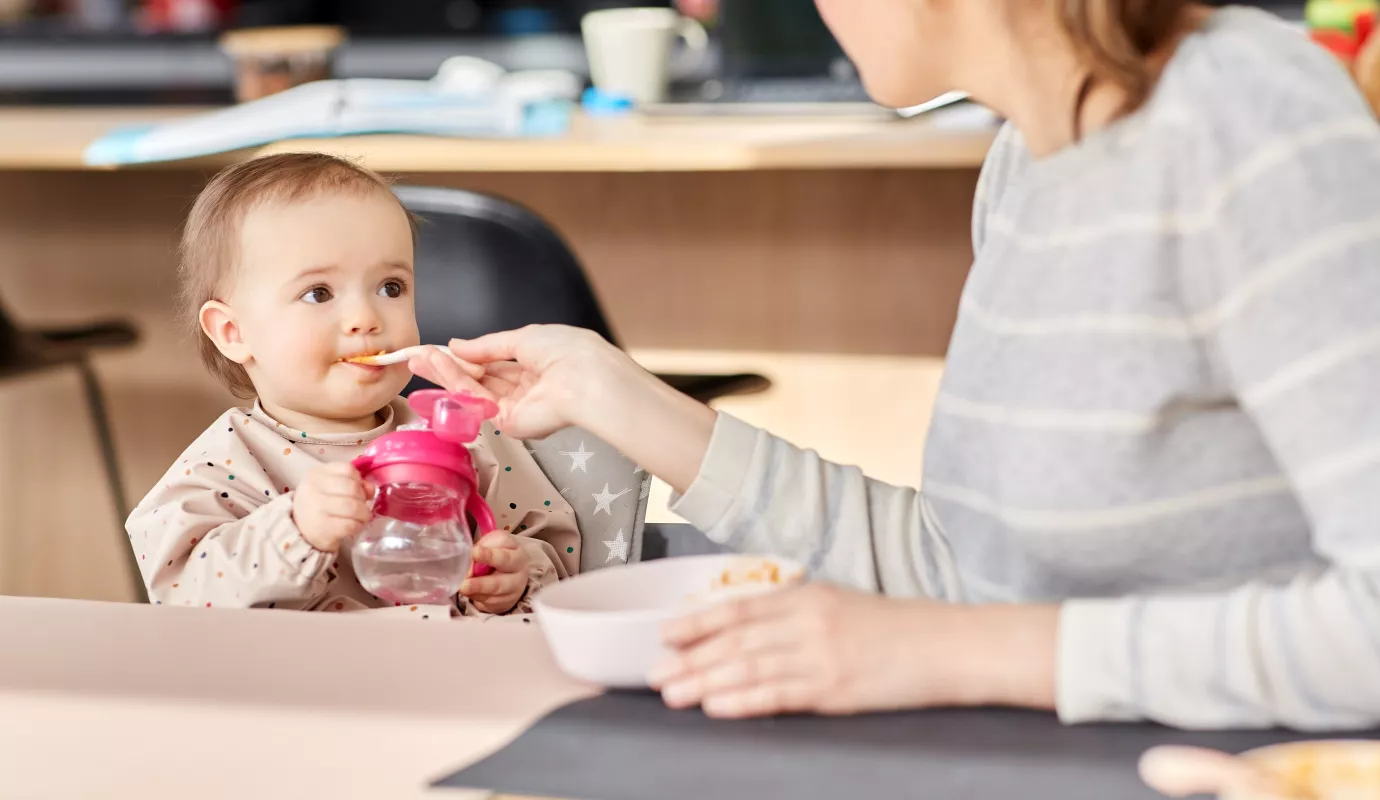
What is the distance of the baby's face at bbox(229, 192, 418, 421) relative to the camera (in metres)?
1.19

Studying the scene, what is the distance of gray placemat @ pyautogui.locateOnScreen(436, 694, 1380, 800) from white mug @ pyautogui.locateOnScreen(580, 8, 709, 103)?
6.08 feet

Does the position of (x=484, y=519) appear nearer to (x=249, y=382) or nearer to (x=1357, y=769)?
(x=249, y=382)

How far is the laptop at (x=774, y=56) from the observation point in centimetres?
248

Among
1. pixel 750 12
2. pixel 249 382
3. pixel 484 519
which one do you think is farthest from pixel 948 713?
pixel 750 12

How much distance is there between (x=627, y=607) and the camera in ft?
2.87

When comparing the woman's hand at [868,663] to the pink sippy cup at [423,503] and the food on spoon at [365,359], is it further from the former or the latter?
the food on spoon at [365,359]

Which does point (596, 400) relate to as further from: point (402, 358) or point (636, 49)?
point (636, 49)

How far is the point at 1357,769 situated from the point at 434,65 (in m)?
4.12

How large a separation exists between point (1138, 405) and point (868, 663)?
0.20 meters

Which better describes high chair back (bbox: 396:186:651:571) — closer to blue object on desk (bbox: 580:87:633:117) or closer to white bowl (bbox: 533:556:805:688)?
A: white bowl (bbox: 533:556:805:688)

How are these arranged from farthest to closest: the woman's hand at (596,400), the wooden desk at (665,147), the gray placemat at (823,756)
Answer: the wooden desk at (665,147) → the woman's hand at (596,400) → the gray placemat at (823,756)

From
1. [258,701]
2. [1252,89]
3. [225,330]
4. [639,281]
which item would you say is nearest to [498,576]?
[225,330]

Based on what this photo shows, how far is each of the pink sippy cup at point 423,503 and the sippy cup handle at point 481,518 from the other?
16 mm

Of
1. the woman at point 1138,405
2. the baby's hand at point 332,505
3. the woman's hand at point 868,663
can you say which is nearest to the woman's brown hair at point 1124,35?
the woman at point 1138,405
